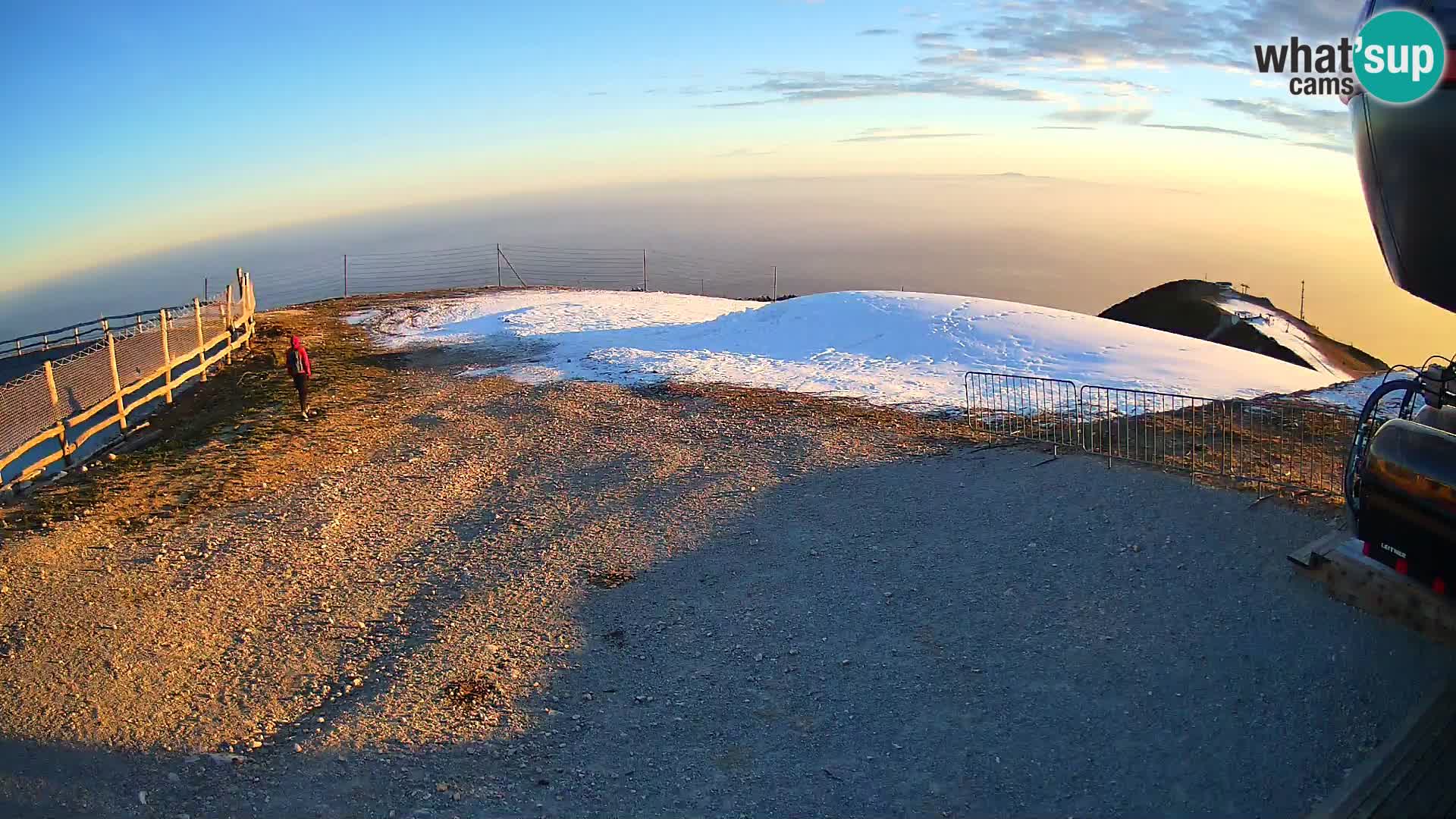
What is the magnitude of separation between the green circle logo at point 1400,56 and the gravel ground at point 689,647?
148 inches

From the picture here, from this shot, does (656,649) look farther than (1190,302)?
No

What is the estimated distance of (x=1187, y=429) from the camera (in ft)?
38.3

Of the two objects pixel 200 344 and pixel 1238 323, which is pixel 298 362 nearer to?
pixel 200 344

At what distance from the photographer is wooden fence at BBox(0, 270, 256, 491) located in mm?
12375

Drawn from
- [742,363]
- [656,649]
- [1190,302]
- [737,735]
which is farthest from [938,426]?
[1190,302]

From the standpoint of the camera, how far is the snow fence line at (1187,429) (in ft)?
33.3

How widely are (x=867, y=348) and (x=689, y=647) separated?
11528 mm

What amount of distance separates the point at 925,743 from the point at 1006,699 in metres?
0.79

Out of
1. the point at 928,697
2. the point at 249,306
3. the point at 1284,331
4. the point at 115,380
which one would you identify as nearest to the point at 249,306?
the point at 249,306

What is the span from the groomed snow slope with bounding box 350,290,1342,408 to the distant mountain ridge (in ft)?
25.8

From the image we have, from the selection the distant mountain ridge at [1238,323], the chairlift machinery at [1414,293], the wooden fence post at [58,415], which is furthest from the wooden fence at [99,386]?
the distant mountain ridge at [1238,323]

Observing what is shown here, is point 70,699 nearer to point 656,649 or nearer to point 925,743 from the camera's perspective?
point 656,649

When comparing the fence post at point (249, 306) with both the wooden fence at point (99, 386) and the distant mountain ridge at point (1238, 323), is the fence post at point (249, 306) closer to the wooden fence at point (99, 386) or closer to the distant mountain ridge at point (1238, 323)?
the wooden fence at point (99, 386)

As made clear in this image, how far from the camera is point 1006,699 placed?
6.36m
